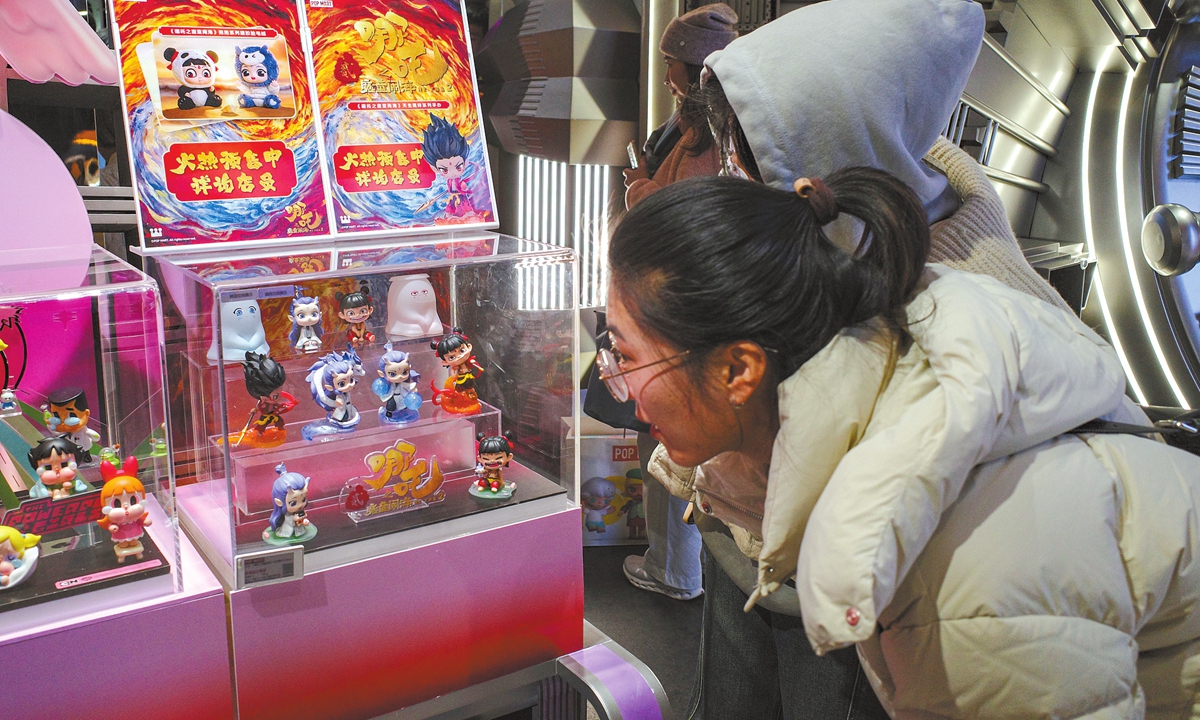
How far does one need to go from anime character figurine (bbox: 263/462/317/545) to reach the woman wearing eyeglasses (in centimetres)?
83

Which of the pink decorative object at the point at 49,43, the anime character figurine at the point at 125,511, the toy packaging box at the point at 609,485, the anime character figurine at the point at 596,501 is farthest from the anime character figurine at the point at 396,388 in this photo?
the anime character figurine at the point at 596,501

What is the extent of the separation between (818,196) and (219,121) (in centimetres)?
136

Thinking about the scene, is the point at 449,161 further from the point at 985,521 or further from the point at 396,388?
the point at 985,521

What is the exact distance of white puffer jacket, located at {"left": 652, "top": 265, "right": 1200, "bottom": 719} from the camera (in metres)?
0.82

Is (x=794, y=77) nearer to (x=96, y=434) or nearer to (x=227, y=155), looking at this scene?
(x=227, y=155)

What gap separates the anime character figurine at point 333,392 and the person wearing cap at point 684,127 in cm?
Result: 93

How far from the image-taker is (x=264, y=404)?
5.51 ft

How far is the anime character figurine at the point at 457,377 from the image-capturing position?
1.93 meters

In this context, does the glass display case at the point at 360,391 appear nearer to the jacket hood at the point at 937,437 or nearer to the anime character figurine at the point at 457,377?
the anime character figurine at the point at 457,377

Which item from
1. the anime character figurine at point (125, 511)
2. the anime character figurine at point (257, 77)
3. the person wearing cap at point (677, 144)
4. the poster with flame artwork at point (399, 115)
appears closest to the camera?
the anime character figurine at point (125, 511)

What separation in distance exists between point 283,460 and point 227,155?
0.65m

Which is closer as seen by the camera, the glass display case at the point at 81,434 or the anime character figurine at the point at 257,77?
the glass display case at the point at 81,434

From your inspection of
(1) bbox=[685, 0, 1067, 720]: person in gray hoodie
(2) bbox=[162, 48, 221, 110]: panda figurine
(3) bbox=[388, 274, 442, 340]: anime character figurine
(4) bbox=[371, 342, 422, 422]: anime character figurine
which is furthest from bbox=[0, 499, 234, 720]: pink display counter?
(1) bbox=[685, 0, 1067, 720]: person in gray hoodie

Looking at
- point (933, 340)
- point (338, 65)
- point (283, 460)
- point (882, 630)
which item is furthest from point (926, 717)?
point (338, 65)
